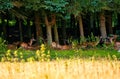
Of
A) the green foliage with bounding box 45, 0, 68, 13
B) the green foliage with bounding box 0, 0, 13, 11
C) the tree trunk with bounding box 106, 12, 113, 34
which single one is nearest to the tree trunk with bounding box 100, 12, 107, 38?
the tree trunk with bounding box 106, 12, 113, 34

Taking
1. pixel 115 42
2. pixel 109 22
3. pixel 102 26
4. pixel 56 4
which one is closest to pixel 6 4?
pixel 56 4

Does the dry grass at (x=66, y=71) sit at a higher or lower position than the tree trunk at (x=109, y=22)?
higher

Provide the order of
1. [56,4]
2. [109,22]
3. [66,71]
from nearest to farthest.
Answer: [66,71], [56,4], [109,22]

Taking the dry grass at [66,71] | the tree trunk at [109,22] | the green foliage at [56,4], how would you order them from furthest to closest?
the tree trunk at [109,22] < the green foliage at [56,4] < the dry grass at [66,71]

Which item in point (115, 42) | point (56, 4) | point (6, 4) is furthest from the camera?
point (115, 42)

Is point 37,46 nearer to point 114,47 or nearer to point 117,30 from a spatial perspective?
point 114,47

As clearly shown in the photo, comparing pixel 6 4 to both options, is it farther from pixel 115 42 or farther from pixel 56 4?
pixel 115 42

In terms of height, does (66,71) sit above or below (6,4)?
below

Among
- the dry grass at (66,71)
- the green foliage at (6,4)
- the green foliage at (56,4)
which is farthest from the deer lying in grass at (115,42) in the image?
the dry grass at (66,71)

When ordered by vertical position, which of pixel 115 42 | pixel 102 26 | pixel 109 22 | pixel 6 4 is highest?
pixel 6 4

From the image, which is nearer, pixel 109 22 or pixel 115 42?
pixel 115 42

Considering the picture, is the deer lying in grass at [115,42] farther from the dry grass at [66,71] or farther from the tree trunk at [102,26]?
the dry grass at [66,71]

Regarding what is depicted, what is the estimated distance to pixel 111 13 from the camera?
3170cm

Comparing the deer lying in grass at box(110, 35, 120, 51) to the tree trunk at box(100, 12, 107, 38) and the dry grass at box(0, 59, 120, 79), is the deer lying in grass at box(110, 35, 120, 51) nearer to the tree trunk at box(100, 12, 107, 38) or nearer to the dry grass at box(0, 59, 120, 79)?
the tree trunk at box(100, 12, 107, 38)
